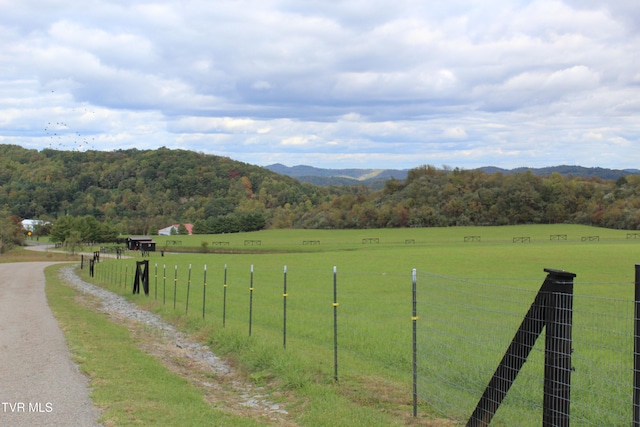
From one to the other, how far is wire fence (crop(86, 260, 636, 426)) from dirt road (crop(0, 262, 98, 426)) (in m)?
4.20

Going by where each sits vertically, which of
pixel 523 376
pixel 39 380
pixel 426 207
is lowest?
pixel 39 380

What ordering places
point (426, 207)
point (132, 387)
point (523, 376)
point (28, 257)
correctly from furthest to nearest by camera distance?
point (426, 207), point (28, 257), point (523, 376), point (132, 387)

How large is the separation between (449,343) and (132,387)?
22.5 feet

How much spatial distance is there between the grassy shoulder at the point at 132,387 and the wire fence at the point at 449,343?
8.59 feet

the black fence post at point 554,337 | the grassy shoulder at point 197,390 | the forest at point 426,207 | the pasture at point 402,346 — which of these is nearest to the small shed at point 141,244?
the forest at point 426,207

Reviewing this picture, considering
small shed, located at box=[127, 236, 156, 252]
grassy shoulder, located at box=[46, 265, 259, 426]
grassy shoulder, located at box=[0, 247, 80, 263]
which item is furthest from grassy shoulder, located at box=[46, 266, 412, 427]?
small shed, located at box=[127, 236, 156, 252]

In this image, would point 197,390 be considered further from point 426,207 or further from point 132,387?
point 426,207

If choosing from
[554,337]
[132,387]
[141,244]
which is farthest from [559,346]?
[141,244]

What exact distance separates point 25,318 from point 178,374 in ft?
33.9

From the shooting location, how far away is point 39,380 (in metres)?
10.0

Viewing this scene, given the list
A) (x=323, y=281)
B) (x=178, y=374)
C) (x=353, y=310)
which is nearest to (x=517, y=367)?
(x=178, y=374)

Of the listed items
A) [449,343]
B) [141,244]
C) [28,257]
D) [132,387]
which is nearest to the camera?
[132,387]

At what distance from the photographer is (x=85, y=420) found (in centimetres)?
770

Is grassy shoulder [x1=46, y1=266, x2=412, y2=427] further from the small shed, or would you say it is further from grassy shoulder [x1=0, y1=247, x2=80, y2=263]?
the small shed
